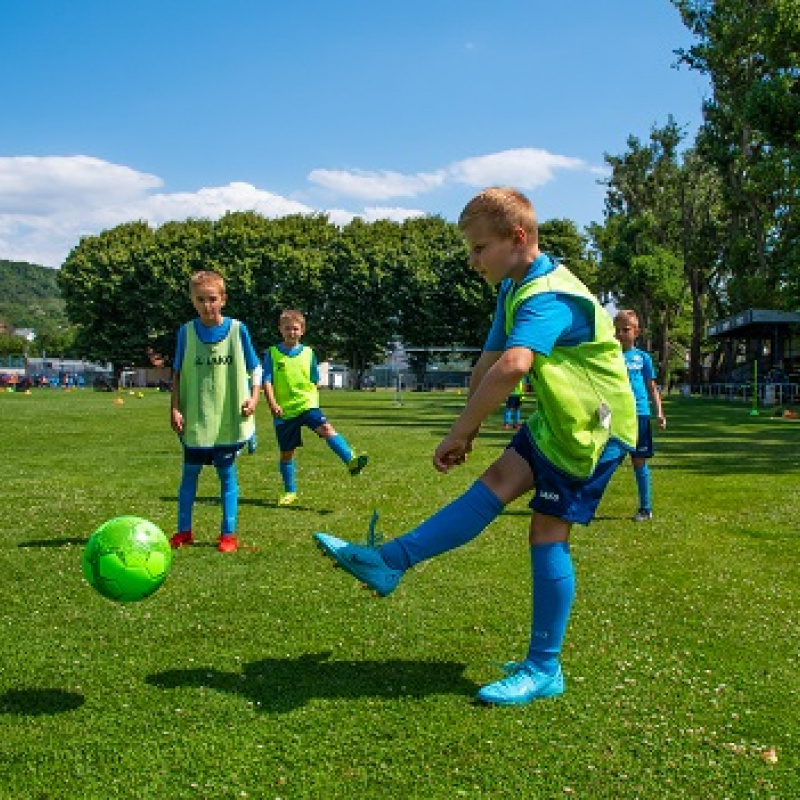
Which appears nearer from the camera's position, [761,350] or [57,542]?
[57,542]

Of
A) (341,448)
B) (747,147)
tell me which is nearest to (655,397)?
(341,448)

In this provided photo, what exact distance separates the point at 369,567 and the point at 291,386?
6.81 metres

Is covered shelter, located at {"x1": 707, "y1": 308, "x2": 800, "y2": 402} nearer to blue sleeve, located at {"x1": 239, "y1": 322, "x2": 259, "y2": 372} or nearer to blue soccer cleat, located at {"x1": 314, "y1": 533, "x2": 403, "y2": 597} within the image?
blue sleeve, located at {"x1": 239, "y1": 322, "x2": 259, "y2": 372}

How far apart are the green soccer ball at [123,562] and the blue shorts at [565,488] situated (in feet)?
6.92

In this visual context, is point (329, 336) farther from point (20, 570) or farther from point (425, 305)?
point (20, 570)

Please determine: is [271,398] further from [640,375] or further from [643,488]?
[643,488]

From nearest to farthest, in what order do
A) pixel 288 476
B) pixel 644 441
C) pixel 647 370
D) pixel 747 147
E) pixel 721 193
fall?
1. pixel 644 441
2. pixel 647 370
3. pixel 288 476
4. pixel 747 147
5. pixel 721 193

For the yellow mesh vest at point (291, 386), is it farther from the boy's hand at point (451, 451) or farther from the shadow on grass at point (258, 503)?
the boy's hand at point (451, 451)

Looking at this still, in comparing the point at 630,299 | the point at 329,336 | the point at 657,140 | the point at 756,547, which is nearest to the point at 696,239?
the point at 657,140

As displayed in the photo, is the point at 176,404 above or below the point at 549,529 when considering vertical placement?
above

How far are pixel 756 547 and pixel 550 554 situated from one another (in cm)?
482

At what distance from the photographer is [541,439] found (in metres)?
4.38

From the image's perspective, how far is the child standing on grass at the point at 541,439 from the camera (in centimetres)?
427

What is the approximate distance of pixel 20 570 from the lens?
6.95 m
